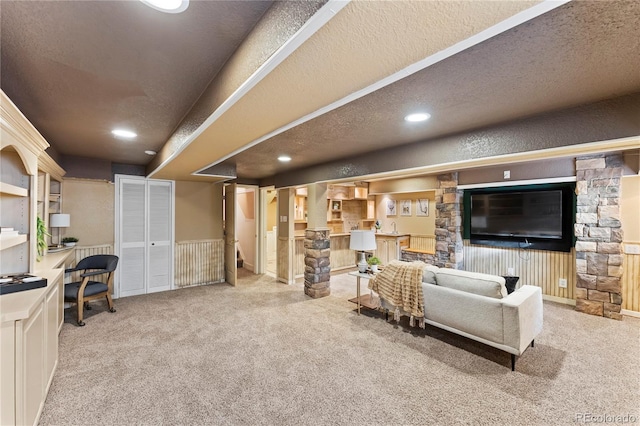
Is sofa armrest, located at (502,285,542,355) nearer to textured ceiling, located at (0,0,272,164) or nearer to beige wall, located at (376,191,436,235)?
textured ceiling, located at (0,0,272,164)

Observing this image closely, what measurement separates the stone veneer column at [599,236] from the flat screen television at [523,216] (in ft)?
1.27

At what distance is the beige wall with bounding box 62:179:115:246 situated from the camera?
169 inches

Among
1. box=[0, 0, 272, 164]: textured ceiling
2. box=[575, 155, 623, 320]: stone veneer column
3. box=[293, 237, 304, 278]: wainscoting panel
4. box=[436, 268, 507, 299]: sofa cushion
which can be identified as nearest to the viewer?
box=[0, 0, 272, 164]: textured ceiling

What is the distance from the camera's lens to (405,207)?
673 cm

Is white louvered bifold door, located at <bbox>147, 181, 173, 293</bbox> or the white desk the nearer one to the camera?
the white desk

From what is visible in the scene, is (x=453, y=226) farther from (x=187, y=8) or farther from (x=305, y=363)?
(x=187, y=8)

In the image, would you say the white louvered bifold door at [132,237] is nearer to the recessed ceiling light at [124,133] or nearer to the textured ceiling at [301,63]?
the recessed ceiling light at [124,133]

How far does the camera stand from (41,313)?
191 centimetres

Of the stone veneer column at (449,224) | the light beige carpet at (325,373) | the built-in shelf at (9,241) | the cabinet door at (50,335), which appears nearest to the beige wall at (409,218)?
the stone veneer column at (449,224)

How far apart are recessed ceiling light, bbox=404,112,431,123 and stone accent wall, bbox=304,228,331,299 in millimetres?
2721

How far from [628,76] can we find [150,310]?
538 centimetres

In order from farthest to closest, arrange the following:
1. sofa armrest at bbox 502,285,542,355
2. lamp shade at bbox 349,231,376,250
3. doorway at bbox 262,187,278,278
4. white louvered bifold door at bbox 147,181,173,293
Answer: doorway at bbox 262,187,278,278 → white louvered bifold door at bbox 147,181,173,293 → lamp shade at bbox 349,231,376,250 → sofa armrest at bbox 502,285,542,355

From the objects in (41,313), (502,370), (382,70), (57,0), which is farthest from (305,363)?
(57,0)

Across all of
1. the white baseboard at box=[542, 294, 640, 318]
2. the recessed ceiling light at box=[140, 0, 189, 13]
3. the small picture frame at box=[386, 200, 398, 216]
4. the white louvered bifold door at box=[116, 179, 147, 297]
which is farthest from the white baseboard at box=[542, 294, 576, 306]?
the white louvered bifold door at box=[116, 179, 147, 297]
